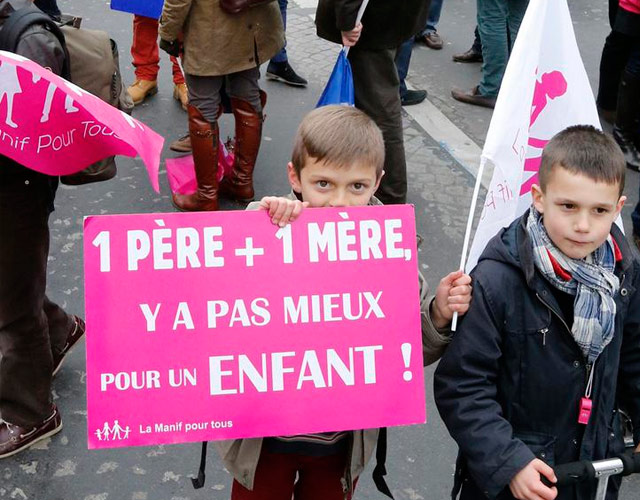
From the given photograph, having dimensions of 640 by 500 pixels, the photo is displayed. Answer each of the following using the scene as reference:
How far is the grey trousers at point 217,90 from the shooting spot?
494cm

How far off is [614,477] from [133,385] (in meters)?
1.29

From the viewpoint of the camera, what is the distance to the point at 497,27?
6.77 meters

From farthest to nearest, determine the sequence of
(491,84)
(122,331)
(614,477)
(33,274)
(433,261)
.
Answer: (491,84) < (433,261) < (33,274) < (614,477) < (122,331)

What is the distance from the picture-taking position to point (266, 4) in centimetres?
494

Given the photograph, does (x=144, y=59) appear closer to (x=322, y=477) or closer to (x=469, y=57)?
(x=469, y=57)

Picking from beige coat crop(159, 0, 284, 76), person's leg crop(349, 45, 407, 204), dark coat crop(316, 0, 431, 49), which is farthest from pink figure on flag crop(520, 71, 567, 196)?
beige coat crop(159, 0, 284, 76)

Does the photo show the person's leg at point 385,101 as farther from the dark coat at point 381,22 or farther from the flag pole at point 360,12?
the flag pole at point 360,12

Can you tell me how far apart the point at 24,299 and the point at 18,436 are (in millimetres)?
631

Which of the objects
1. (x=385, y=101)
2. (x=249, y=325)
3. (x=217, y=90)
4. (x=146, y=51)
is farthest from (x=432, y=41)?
(x=249, y=325)

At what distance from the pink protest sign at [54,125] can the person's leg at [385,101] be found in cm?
247

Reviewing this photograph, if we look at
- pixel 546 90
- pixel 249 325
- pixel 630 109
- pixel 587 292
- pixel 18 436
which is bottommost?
pixel 18 436

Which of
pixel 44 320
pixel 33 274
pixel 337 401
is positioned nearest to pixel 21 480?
pixel 44 320

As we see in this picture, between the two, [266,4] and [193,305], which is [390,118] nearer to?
[266,4]

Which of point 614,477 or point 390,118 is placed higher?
point 614,477
